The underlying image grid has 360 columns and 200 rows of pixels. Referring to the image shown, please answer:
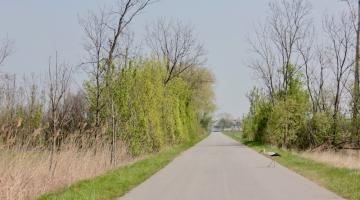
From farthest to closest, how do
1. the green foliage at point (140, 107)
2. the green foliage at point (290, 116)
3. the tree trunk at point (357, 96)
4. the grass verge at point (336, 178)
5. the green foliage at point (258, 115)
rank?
the green foliage at point (258, 115) → the green foliage at point (290, 116) → the tree trunk at point (357, 96) → the green foliage at point (140, 107) → the grass verge at point (336, 178)

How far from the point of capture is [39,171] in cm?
1417

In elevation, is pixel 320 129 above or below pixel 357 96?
below

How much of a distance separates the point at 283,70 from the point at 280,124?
6.46m

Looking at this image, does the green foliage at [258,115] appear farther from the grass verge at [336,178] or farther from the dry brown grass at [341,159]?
the grass verge at [336,178]

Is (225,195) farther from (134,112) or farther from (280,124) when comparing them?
(280,124)

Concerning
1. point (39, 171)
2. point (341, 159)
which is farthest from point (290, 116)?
point (39, 171)

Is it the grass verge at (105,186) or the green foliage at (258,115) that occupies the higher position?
the green foliage at (258,115)

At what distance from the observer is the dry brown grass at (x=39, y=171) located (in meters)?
12.1

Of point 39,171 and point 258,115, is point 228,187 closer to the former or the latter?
point 39,171

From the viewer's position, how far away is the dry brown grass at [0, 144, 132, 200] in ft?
39.8

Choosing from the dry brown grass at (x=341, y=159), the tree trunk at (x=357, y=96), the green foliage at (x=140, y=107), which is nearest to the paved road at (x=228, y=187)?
the dry brown grass at (x=341, y=159)

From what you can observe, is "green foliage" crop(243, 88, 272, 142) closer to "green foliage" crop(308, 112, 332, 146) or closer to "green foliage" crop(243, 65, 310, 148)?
"green foliage" crop(243, 65, 310, 148)

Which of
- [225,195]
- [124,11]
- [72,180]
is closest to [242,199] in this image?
[225,195]

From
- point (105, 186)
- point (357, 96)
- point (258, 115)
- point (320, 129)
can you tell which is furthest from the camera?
point (258, 115)
